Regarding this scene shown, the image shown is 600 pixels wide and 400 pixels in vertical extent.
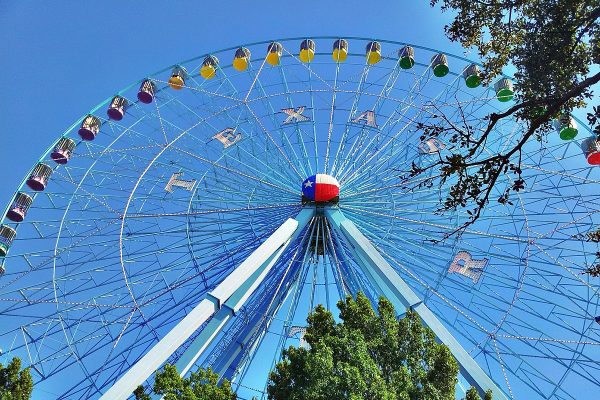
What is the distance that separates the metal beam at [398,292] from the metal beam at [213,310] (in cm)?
163

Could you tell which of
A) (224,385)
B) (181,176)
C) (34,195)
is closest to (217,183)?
(181,176)

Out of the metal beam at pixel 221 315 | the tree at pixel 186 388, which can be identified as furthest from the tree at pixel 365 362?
the metal beam at pixel 221 315

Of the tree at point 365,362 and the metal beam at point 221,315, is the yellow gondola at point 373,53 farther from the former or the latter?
the tree at point 365,362

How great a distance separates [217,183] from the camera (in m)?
21.8

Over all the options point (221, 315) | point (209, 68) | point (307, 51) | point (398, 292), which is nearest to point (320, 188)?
point (398, 292)

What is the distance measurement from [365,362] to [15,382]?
7.22 m

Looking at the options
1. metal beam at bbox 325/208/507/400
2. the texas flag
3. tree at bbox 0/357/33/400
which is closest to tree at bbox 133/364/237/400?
tree at bbox 0/357/33/400

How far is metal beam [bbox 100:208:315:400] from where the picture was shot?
12.6 meters

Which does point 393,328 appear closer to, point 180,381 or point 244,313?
point 180,381

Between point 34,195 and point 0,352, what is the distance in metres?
6.33

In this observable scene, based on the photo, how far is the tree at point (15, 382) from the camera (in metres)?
12.0

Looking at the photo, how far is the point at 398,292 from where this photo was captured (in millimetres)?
14867

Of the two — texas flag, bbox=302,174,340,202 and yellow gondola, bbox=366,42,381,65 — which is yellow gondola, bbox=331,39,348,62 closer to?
yellow gondola, bbox=366,42,381,65

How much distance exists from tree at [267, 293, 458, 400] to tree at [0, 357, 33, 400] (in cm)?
520
